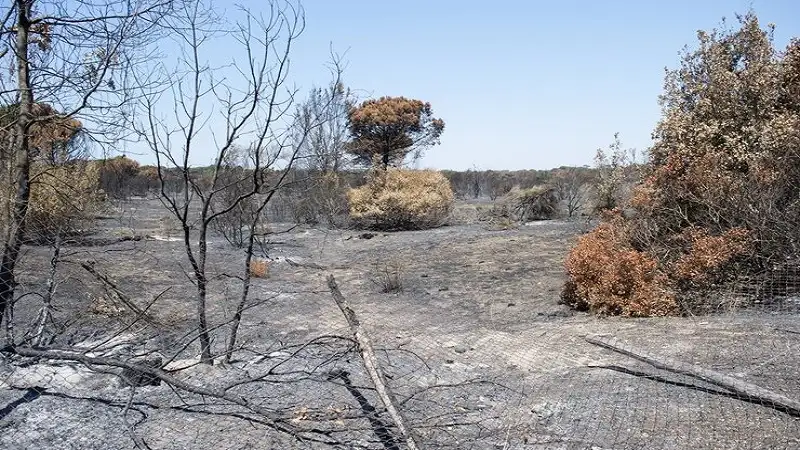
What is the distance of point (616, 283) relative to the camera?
25.1ft

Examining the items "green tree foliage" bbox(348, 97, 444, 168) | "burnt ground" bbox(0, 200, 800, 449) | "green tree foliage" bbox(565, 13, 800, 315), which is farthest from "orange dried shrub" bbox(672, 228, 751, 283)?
"green tree foliage" bbox(348, 97, 444, 168)

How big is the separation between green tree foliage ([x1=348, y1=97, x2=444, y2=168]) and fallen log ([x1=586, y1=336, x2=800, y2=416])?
69.6 ft

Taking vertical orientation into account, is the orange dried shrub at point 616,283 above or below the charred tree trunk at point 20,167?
below

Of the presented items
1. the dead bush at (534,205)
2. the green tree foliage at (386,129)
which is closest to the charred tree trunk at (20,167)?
the dead bush at (534,205)

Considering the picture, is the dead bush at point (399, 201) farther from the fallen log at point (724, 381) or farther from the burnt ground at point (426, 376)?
the fallen log at point (724, 381)

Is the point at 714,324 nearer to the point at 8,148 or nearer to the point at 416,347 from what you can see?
the point at 416,347

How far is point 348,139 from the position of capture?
26.3m

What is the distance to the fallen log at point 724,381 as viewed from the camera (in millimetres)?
3877

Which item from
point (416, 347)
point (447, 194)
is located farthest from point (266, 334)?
point (447, 194)

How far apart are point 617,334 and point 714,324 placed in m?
0.97

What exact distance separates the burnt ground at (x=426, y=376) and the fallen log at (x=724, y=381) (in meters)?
0.06

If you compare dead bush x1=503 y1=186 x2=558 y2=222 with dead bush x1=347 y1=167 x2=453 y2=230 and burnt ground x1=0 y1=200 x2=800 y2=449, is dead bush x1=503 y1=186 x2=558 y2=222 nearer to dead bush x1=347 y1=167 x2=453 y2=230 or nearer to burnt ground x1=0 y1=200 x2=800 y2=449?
dead bush x1=347 y1=167 x2=453 y2=230

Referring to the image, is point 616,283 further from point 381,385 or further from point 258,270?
point 258,270

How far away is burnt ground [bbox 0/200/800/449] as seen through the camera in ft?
12.4
